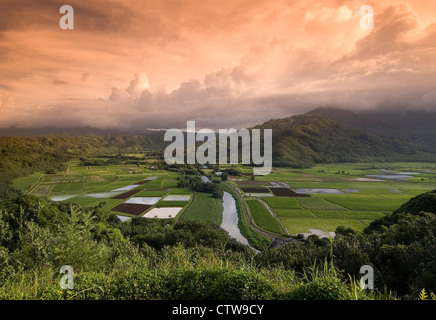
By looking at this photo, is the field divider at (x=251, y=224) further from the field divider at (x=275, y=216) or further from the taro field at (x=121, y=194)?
the taro field at (x=121, y=194)

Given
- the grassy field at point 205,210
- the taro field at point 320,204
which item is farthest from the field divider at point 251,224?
the grassy field at point 205,210

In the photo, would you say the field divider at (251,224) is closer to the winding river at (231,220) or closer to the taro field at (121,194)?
the winding river at (231,220)

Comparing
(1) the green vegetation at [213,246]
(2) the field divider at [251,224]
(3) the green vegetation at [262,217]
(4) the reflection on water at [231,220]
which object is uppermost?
(1) the green vegetation at [213,246]

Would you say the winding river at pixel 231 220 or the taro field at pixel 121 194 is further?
the taro field at pixel 121 194

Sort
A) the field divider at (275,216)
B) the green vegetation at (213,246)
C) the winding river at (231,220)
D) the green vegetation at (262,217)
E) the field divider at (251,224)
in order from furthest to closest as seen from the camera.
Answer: the green vegetation at (262,217) < the field divider at (275,216) < the winding river at (231,220) < the field divider at (251,224) < the green vegetation at (213,246)

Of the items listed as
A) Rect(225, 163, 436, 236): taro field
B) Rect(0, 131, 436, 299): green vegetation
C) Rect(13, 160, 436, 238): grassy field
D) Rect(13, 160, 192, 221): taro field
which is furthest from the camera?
Rect(13, 160, 192, 221): taro field

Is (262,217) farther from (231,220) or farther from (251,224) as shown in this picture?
(231,220)

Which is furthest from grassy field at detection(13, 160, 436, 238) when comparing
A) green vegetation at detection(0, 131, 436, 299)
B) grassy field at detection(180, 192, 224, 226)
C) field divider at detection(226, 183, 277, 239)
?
field divider at detection(226, 183, 277, 239)

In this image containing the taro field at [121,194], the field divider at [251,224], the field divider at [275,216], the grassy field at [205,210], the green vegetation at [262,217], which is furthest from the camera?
the taro field at [121,194]

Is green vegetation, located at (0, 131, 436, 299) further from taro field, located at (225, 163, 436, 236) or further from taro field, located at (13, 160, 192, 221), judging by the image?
taro field, located at (13, 160, 192, 221)

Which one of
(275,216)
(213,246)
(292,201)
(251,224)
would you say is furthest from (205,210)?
(213,246)

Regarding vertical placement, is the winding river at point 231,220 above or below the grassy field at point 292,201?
below
